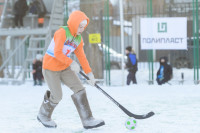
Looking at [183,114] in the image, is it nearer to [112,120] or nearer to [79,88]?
[112,120]

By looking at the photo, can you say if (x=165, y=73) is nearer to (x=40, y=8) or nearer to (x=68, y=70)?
(x=40, y=8)

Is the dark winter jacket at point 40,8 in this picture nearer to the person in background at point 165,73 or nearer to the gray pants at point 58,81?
the person in background at point 165,73

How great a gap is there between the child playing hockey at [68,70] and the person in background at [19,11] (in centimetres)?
898

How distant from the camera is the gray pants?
17.3 ft

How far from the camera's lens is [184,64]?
13.9 metres

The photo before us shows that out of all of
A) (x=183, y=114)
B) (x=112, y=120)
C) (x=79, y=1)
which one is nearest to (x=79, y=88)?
(x=112, y=120)

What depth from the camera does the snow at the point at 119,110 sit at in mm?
5262

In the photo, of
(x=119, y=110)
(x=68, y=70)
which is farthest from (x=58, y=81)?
(x=119, y=110)

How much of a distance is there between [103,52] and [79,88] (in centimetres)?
750

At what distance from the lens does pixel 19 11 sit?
550 inches

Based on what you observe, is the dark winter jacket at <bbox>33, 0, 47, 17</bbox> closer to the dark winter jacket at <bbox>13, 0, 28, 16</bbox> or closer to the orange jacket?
the dark winter jacket at <bbox>13, 0, 28, 16</bbox>

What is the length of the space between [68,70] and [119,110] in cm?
192

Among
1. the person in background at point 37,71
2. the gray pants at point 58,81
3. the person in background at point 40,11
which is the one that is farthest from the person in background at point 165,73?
the gray pants at point 58,81

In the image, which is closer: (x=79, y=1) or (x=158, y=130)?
(x=158, y=130)
